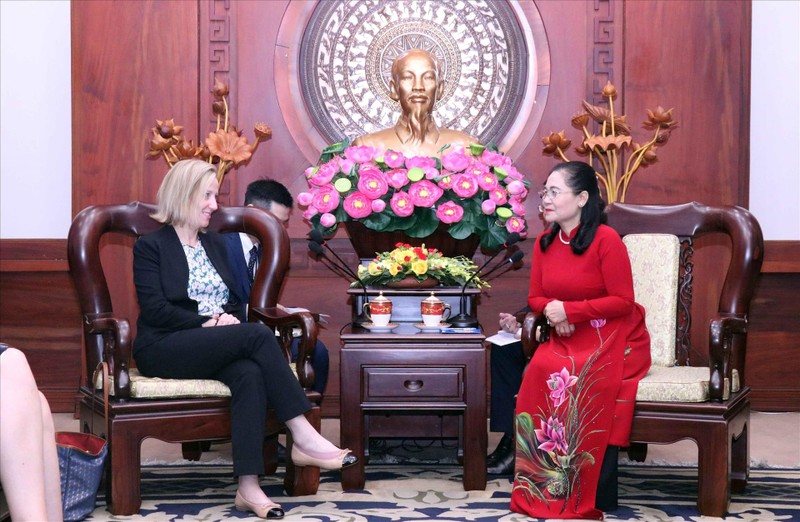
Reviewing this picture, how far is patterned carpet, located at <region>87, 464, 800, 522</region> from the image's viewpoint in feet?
9.33

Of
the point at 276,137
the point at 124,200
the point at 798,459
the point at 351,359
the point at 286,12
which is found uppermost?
the point at 286,12

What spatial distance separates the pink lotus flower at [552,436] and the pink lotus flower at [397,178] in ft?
3.22

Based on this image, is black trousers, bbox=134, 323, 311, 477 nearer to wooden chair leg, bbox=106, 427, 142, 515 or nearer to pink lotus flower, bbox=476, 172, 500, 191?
wooden chair leg, bbox=106, 427, 142, 515

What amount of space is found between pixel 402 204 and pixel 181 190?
0.76 m

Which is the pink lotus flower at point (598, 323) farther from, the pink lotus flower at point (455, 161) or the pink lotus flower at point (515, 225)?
the pink lotus flower at point (455, 161)

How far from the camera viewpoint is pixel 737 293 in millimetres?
3146

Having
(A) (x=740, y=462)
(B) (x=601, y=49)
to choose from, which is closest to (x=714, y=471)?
(A) (x=740, y=462)

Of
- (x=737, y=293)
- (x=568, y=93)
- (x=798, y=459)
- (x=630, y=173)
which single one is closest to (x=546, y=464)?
(x=737, y=293)

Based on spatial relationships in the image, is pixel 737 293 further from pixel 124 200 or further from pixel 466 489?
pixel 124 200

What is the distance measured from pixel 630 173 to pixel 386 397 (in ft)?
5.22

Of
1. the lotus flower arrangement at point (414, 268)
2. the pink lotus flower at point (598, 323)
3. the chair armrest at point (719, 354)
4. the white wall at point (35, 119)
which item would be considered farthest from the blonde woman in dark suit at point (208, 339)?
the white wall at point (35, 119)

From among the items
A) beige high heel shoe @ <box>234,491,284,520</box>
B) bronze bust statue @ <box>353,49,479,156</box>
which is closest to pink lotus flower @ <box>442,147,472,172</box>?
bronze bust statue @ <box>353,49,479,156</box>

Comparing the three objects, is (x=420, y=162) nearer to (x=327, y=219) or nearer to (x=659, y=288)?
(x=327, y=219)

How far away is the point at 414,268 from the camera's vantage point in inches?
131
